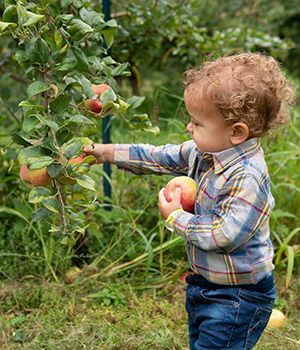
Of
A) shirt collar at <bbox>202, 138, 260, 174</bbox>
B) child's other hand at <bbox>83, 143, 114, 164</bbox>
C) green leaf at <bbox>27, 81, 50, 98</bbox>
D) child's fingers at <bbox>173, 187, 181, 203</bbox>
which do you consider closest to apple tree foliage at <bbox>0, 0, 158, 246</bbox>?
green leaf at <bbox>27, 81, 50, 98</bbox>

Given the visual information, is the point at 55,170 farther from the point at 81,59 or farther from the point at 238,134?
the point at 238,134

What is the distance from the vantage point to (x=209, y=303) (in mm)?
2029

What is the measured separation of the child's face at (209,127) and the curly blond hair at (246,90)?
0.02 metres

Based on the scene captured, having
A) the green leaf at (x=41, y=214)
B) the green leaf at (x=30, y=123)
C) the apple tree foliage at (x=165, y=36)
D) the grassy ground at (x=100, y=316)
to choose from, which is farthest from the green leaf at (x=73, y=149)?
the apple tree foliage at (x=165, y=36)

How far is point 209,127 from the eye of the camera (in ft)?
6.24

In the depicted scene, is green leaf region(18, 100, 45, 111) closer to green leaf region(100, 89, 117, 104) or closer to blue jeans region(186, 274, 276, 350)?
green leaf region(100, 89, 117, 104)

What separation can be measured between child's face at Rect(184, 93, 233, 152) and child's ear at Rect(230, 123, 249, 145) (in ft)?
0.03

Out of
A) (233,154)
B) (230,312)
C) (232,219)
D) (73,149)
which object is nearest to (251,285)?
(230,312)

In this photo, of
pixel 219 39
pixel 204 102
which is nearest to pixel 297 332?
Result: pixel 204 102

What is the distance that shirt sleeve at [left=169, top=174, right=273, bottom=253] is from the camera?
186 centimetres

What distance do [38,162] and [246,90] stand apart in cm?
61

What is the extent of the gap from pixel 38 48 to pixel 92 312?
1240 mm

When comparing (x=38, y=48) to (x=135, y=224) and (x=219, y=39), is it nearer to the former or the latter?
(x=135, y=224)

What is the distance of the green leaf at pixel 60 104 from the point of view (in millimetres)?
2057
